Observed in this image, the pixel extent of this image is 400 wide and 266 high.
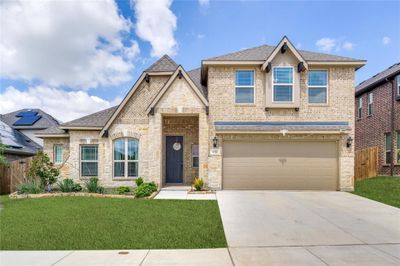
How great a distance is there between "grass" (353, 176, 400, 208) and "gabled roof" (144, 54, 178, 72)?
37.7 feet

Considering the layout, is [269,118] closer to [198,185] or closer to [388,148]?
[198,185]

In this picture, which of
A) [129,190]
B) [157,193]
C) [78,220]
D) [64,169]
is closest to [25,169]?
[64,169]

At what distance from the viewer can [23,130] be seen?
83.2ft

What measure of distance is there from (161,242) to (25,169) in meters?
13.4

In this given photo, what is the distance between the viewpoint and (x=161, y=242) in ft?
20.4

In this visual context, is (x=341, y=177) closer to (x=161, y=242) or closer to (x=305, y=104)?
(x=305, y=104)

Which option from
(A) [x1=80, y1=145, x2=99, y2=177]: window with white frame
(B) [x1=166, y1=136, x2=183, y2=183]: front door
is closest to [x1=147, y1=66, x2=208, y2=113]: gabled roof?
(B) [x1=166, y1=136, x2=183, y2=183]: front door

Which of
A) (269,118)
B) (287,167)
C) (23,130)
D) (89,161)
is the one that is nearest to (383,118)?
(287,167)

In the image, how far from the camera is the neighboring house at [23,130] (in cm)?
2009

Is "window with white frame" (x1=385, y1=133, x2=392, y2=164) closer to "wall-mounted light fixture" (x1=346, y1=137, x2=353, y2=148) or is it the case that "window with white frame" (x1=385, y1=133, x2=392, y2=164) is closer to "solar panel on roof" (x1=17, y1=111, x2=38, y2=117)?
"wall-mounted light fixture" (x1=346, y1=137, x2=353, y2=148)

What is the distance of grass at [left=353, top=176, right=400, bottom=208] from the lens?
1175 cm

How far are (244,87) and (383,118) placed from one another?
457 inches

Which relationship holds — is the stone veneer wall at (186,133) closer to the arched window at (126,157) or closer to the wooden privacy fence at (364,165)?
the arched window at (126,157)

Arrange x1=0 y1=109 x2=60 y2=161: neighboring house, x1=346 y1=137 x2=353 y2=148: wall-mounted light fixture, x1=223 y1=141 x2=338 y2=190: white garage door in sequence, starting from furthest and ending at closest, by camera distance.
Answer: x1=0 y1=109 x2=60 y2=161: neighboring house < x1=223 y1=141 x2=338 y2=190: white garage door < x1=346 y1=137 x2=353 y2=148: wall-mounted light fixture
